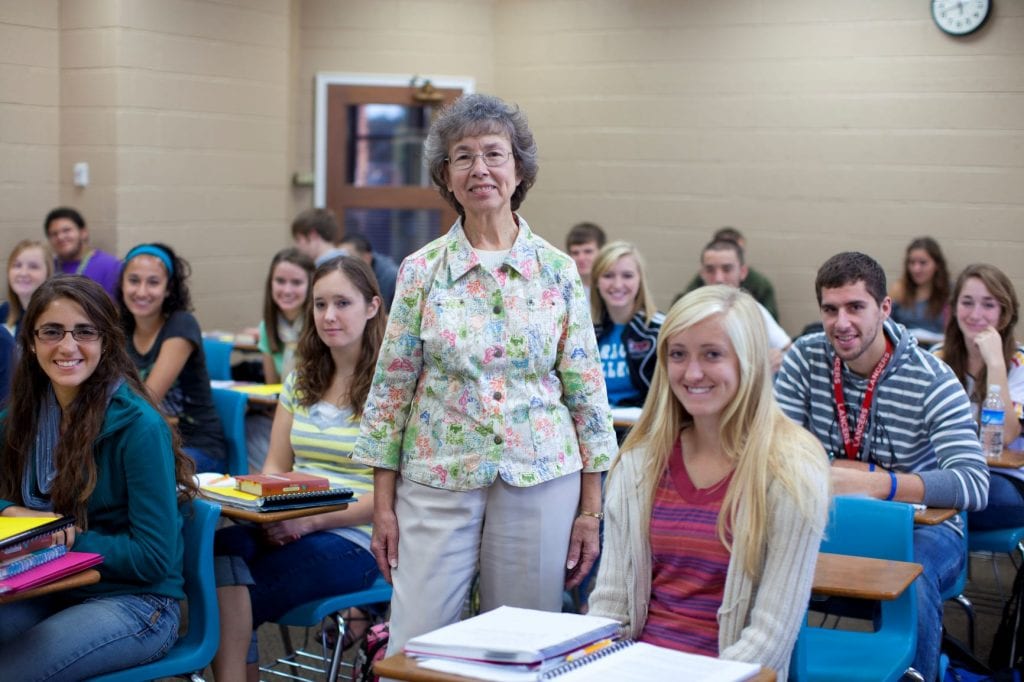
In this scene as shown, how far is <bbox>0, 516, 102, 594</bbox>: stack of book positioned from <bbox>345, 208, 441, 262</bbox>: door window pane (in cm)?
542

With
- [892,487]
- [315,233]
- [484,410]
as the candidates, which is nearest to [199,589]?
[484,410]

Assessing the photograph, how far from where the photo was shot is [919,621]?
2.86 metres

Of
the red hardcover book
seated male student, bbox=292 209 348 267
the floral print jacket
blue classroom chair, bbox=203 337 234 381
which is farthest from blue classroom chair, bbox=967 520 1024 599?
seated male student, bbox=292 209 348 267

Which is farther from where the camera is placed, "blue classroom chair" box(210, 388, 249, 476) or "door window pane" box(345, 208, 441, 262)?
"door window pane" box(345, 208, 441, 262)

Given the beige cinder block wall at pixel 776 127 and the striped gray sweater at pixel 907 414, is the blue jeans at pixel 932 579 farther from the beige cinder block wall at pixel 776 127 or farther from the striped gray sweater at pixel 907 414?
the beige cinder block wall at pixel 776 127

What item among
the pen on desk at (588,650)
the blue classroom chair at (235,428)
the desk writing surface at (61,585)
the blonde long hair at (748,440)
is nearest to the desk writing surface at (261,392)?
the blue classroom chair at (235,428)

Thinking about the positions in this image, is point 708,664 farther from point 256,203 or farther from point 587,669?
point 256,203

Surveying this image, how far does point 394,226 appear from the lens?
7.77 metres

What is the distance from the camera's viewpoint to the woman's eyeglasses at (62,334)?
2.65 m

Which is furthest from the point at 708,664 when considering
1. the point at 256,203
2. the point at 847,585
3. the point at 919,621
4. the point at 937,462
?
the point at 256,203

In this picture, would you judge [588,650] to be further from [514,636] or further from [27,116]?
[27,116]

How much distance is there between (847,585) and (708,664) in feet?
2.24

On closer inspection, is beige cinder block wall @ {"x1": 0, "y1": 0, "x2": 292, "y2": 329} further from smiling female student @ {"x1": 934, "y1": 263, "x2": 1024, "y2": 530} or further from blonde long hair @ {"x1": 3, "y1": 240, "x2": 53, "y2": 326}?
smiling female student @ {"x1": 934, "y1": 263, "x2": 1024, "y2": 530}

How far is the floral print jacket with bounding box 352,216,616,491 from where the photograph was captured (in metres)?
2.29
